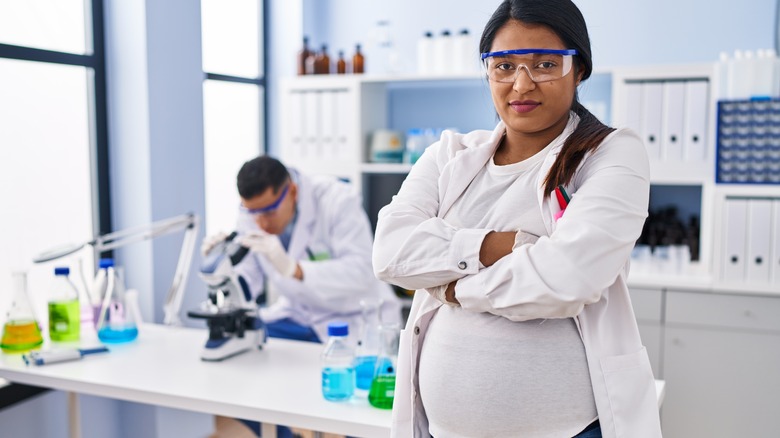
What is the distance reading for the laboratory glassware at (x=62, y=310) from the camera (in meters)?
2.24

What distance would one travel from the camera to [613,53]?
143 inches

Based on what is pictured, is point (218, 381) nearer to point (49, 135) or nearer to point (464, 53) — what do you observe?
point (49, 135)

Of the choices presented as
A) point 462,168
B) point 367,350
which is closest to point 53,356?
point 367,350

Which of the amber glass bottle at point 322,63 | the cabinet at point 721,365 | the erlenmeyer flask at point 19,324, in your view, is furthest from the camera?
the amber glass bottle at point 322,63

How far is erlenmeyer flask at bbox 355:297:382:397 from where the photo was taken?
5.82ft

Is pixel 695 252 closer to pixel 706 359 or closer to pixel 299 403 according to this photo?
pixel 706 359

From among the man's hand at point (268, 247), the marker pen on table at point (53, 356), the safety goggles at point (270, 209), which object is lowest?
the marker pen on table at point (53, 356)

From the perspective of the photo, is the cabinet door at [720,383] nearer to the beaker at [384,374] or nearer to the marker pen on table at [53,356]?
the beaker at [384,374]

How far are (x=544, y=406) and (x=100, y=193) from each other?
2.16 m

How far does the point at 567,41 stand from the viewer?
4.30ft

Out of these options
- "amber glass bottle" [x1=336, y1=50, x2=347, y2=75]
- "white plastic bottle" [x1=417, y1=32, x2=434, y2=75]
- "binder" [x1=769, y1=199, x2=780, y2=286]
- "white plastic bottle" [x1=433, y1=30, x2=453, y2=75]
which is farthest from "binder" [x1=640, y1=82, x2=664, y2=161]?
"amber glass bottle" [x1=336, y1=50, x2=347, y2=75]

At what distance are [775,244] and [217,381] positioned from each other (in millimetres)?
2391

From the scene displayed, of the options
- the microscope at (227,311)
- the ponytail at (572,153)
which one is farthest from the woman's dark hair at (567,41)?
the microscope at (227,311)

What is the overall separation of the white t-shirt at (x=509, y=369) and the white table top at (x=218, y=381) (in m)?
0.35
